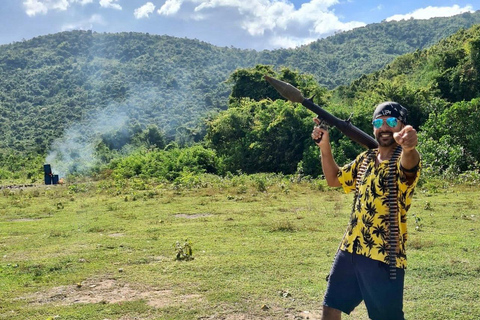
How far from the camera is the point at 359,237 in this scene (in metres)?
2.95

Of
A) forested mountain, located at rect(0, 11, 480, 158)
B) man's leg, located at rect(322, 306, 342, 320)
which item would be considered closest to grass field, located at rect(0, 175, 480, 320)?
man's leg, located at rect(322, 306, 342, 320)

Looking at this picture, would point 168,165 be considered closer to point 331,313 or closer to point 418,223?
point 418,223

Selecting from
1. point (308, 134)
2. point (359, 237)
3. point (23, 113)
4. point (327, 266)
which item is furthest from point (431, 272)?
point (23, 113)

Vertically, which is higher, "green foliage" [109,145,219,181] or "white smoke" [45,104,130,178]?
"white smoke" [45,104,130,178]

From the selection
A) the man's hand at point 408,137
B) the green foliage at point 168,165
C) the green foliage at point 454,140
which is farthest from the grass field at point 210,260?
the green foliage at point 168,165

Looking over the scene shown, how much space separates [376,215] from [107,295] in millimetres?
4003

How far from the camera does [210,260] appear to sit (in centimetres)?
709

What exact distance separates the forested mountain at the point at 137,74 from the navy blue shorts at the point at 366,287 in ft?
146

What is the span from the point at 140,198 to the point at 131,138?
31.7 meters

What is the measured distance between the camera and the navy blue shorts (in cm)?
278

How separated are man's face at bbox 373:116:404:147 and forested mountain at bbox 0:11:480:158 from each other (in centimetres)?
4473

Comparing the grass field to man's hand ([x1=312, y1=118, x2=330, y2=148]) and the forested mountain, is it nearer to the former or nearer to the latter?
man's hand ([x1=312, y1=118, x2=330, y2=148])

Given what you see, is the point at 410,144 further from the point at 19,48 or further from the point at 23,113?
the point at 19,48

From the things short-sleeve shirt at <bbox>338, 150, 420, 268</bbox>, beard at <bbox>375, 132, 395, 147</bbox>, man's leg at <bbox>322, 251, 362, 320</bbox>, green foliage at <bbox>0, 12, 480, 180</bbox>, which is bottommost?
man's leg at <bbox>322, 251, 362, 320</bbox>
